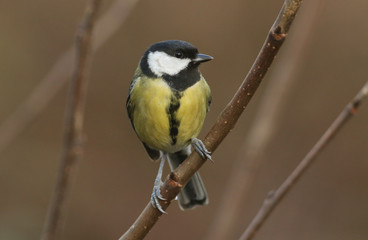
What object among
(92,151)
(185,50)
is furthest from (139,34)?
(185,50)

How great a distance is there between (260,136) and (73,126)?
74 centimetres

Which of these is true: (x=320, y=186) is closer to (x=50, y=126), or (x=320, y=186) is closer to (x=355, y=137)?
(x=355, y=137)

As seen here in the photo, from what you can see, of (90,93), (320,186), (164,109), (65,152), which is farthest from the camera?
(90,93)

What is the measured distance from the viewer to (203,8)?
645 centimetres

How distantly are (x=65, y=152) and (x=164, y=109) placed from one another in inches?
59.8

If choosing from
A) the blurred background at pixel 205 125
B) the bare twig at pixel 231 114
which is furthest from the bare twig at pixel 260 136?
the blurred background at pixel 205 125

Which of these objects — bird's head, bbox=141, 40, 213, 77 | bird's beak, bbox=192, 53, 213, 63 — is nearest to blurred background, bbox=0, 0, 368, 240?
bird's head, bbox=141, 40, 213, 77

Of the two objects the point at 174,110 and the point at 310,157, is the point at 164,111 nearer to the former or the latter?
the point at 174,110

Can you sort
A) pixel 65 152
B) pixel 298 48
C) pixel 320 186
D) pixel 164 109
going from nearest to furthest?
pixel 65 152, pixel 298 48, pixel 164 109, pixel 320 186

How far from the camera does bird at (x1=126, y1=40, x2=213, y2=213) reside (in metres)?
2.78

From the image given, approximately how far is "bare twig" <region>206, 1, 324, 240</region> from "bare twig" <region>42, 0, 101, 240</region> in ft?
1.81

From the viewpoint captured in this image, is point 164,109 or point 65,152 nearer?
point 65,152

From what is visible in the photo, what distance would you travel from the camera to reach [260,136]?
1.82m

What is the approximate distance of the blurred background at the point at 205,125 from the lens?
5.92 m
